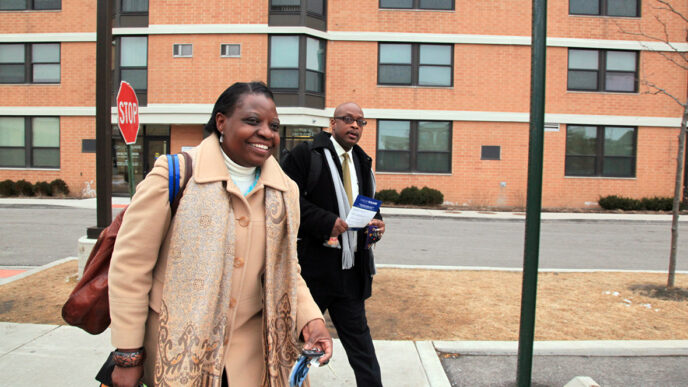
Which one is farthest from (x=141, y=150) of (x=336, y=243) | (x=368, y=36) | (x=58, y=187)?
(x=336, y=243)

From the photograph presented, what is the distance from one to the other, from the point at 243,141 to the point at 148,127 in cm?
1943

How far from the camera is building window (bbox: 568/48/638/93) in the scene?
1956 cm

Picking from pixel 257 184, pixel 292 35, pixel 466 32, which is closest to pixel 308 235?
pixel 257 184

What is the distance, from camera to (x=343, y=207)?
337cm

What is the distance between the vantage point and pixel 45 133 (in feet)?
66.0

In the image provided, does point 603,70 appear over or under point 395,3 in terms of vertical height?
under

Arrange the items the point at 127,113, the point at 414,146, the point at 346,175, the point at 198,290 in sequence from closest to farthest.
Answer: the point at 198,290 < the point at 346,175 < the point at 127,113 < the point at 414,146

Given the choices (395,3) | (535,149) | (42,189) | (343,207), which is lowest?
(42,189)

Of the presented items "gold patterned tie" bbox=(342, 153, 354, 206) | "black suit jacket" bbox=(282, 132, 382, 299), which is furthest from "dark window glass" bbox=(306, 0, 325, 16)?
"black suit jacket" bbox=(282, 132, 382, 299)

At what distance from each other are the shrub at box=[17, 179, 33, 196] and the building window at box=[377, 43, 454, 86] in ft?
45.8

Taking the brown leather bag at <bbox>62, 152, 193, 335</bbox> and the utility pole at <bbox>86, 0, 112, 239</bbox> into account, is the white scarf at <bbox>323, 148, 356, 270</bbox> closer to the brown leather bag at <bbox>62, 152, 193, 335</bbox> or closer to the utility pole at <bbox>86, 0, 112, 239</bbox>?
the brown leather bag at <bbox>62, 152, 193, 335</bbox>

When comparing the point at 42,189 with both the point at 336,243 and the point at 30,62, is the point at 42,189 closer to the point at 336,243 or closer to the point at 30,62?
the point at 30,62

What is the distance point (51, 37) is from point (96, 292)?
71.4ft

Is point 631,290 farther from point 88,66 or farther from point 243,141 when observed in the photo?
point 88,66
